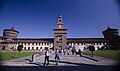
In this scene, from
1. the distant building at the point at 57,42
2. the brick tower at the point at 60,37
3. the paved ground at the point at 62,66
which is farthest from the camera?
the distant building at the point at 57,42

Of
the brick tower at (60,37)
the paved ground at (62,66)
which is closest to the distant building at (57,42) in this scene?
the brick tower at (60,37)

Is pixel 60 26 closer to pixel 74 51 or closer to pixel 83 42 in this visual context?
pixel 83 42

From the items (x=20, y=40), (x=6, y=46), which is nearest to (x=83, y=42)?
(x=20, y=40)

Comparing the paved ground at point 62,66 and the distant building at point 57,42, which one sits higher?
the distant building at point 57,42

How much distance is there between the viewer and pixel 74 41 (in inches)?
2547

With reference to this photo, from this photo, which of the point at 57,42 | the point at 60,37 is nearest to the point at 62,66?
the point at 57,42

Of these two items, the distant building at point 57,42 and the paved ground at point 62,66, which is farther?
the distant building at point 57,42

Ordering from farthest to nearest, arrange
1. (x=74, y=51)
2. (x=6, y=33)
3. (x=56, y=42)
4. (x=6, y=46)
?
(x=6, y=33)
(x=6, y=46)
(x=56, y=42)
(x=74, y=51)

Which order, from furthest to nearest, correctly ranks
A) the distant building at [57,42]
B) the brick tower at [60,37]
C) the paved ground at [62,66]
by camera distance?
1. the distant building at [57,42]
2. the brick tower at [60,37]
3. the paved ground at [62,66]

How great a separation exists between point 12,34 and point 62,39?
26309mm

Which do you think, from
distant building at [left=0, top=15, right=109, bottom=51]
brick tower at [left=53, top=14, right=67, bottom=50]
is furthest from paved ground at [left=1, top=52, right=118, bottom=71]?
brick tower at [left=53, top=14, right=67, bottom=50]

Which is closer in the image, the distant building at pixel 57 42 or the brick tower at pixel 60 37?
the brick tower at pixel 60 37

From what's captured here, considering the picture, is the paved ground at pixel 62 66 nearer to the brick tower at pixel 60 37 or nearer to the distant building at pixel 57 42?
the distant building at pixel 57 42

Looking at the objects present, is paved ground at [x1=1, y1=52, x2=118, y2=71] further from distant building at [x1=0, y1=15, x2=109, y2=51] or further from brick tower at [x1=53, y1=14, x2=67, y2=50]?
brick tower at [x1=53, y1=14, x2=67, y2=50]
